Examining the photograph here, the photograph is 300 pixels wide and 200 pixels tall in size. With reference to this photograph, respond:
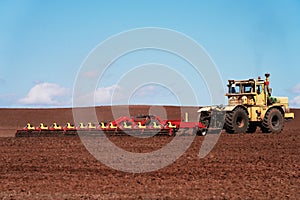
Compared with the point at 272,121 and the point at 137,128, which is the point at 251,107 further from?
the point at 137,128

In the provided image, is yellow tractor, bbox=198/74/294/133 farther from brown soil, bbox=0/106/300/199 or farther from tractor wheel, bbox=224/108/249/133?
brown soil, bbox=0/106/300/199

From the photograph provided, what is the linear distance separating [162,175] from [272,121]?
14.5 metres

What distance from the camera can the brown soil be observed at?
9383 mm

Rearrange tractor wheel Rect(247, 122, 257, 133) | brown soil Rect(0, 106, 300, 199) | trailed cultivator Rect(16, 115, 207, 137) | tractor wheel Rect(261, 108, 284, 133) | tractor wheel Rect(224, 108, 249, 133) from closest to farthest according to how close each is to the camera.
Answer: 1. brown soil Rect(0, 106, 300, 199)
2. trailed cultivator Rect(16, 115, 207, 137)
3. tractor wheel Rect(224, 108, 249, 133)
4. tractor wheel Rect(261, 108, 284, 133)
5. tractor wheel Rect(247, 122, 257, 133)

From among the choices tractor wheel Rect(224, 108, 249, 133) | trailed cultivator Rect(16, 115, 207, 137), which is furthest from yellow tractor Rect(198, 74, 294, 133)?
trailed cultivator Rect(16, 115, 207, 137)

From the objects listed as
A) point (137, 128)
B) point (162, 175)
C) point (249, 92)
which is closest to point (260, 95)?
point (249, 92)

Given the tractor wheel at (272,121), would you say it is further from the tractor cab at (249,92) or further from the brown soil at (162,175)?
the brown soil at (162,175)

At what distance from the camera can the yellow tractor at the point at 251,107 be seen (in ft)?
78.0

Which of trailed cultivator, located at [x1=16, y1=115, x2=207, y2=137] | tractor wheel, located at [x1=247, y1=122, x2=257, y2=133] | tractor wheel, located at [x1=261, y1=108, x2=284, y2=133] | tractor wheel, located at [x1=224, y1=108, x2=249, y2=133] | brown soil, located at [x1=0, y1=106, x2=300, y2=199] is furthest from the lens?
tractor wheel, located at [x1=247, y1=122, x2=257, y2=133]

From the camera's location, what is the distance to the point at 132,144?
18922 millimetres

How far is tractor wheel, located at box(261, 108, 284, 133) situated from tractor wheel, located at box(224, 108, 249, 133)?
1035 millimetres

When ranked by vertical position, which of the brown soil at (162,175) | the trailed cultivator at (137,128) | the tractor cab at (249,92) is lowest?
the brown soil at (162,175)

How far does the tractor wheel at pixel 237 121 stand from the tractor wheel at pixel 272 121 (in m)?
1.04

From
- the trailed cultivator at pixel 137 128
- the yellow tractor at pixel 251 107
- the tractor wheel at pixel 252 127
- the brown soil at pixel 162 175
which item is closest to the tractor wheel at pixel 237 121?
the yellow tractor at pixel 251 107
